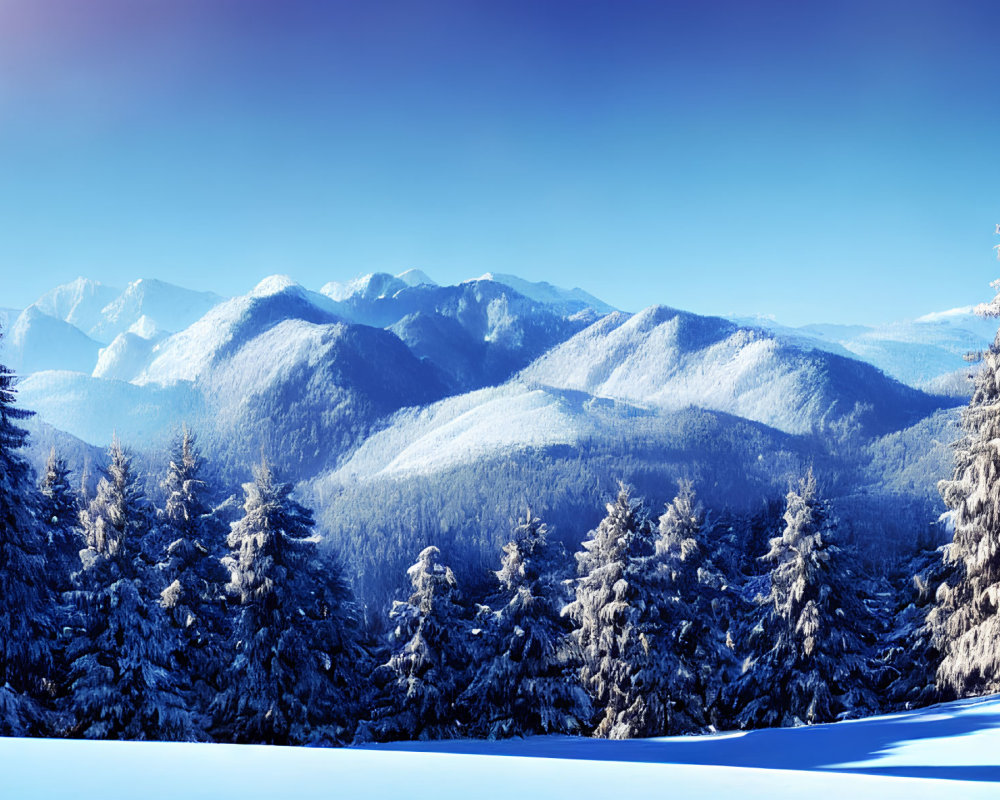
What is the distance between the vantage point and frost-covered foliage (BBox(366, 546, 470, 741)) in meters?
26.5

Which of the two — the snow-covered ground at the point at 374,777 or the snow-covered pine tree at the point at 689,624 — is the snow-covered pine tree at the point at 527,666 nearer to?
the snow-covered pine tree at the point at 689,624

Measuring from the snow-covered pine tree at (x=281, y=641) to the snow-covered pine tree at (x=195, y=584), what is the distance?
3.90ft

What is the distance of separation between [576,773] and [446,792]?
3.04 ft

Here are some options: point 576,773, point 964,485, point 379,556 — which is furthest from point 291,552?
point 379,556

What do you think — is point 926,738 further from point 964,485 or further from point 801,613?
point 801,613

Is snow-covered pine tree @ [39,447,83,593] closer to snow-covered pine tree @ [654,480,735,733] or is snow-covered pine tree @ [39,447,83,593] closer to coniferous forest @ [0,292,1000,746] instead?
coniferous forest @ [0,292,1000,746]

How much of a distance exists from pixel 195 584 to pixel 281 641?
4.38m

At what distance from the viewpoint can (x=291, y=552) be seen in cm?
2372

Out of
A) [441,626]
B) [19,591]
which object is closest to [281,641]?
[441,626]

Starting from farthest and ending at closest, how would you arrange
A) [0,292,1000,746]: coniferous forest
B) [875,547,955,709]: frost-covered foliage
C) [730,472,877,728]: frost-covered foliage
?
[730,472,877,728]: frost-covered foliage < [875,547,955,709]: frost-covered foliage < [0,292,1000,746]: coniferous forest

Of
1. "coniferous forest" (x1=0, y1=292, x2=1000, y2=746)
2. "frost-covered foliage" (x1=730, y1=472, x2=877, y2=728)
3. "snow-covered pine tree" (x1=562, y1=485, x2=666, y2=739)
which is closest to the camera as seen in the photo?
"coniferous forest" (x1=0, y1=292, x2=1000, y2=746)

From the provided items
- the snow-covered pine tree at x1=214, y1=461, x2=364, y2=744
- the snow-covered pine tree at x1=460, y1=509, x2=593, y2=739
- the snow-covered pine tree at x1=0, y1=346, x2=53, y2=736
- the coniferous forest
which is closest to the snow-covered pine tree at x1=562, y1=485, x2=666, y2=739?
the coniferous forest

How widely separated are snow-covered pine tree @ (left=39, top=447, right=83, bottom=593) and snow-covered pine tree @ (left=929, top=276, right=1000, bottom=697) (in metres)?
21.7

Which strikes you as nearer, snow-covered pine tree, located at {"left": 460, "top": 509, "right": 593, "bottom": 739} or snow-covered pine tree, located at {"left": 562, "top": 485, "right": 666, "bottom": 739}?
snow-covered pine tree, located at {"left": 562, "top": 485, "right": 666, "bottom": 739}
